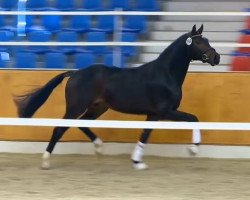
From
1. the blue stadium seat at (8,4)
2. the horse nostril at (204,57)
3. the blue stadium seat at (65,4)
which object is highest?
the blue stadium seat at (65,4)

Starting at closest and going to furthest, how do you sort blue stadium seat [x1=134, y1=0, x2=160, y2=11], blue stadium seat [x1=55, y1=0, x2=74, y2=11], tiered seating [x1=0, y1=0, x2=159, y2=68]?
tiered seating [x1=0, y1=0, x2=159, y2=68]
blue stadium seat [x1=134, y1=0, x2=160, y2=11]
blue stadium seat [x1=55, y1=0, x2=74, y2=11]

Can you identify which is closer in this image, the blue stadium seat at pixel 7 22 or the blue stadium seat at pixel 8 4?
the blue stadium seat at pixel 7 22

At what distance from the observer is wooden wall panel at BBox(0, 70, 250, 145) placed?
8727 millimetres

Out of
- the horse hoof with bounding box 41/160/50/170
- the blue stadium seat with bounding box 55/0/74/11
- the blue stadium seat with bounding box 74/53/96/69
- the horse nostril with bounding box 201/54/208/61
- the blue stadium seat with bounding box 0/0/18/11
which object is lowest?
the horse hoof with bounding box 41/160/50/170

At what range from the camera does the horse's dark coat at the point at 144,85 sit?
8039 millimetres

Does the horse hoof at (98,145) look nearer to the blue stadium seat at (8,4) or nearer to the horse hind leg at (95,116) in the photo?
the horse hind leg at (95,116)

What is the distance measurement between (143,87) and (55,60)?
226 cm

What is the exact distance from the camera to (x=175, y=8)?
11844mm

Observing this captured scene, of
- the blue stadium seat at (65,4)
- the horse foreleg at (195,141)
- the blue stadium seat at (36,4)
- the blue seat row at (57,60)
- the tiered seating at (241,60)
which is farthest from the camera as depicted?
the blue stadium seat at (36,4)

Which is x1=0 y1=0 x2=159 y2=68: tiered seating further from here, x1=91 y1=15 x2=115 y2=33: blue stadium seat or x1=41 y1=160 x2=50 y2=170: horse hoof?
x1=41 y1=160 x2=50 y2=170: horse hoof

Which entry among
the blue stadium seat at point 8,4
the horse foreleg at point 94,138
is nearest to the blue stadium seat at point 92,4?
the blue stadium seat at point 8,4

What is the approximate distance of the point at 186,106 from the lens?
29.0 feet

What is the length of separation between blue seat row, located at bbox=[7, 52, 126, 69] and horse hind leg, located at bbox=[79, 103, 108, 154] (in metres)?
1.34

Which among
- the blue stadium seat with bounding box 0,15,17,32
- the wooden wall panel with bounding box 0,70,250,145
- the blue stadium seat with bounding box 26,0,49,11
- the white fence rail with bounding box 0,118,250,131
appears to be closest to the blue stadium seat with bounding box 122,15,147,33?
the blue stadium seat with bounding box 26,0,49,11
